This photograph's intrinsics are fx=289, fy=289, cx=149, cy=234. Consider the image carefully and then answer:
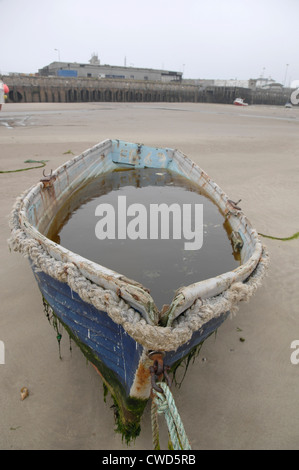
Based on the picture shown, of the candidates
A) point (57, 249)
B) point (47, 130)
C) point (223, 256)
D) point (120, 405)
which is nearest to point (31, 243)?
point (57, 249)

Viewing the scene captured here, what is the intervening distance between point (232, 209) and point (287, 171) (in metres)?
7.59

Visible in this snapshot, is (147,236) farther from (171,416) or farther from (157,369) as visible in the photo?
(171,416)

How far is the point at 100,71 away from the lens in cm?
5497

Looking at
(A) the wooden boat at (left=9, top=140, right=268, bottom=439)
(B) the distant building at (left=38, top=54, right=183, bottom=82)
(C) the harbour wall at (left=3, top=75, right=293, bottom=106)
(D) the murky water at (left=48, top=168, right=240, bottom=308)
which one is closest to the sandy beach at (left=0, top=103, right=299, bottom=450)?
(A) the wooden boat at (left=9, top=140, right=268, bottom=439)

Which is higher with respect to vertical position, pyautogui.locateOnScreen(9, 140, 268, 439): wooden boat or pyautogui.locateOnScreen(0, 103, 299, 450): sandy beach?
pyautogui.locateOnScreen(9, 140, 268, 439): wooden boat

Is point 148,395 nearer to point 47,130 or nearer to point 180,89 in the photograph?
point 47,130

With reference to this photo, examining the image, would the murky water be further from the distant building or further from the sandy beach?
the distant building

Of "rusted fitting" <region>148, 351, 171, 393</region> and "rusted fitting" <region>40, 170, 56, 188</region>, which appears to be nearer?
"rusted fitting" <region>148, 351, 171, 393</region>

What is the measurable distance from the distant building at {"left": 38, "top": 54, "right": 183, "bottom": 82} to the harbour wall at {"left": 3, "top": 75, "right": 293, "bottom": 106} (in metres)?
17.4

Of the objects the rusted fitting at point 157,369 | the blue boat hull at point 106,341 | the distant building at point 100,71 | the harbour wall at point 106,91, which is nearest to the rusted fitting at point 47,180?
the blue boat hull at point 106,341
